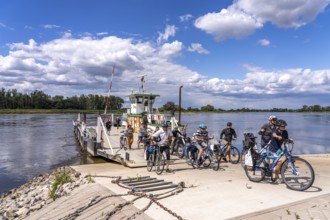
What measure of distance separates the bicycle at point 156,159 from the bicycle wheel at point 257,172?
2.84m

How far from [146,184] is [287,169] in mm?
3625

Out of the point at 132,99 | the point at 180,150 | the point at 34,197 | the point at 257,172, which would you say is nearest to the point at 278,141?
the point at 257,172

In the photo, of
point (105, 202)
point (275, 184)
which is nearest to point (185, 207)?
point (105, 202)

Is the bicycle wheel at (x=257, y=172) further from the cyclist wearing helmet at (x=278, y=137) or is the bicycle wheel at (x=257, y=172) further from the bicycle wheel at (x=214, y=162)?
the bicycle wheel at (x=214, y=162)

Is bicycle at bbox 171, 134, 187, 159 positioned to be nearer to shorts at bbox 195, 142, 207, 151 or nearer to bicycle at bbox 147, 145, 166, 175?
shorts at bbox 195, 142, 207, 151

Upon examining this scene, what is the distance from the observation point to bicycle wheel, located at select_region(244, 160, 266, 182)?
8.41 metres

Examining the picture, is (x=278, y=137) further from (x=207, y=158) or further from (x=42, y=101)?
(x=42, y=101)

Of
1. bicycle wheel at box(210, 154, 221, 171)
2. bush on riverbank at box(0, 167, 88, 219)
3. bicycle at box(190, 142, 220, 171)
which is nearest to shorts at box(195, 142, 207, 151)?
bicycle at box(190, 142, 220, 171)

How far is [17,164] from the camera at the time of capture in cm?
1852

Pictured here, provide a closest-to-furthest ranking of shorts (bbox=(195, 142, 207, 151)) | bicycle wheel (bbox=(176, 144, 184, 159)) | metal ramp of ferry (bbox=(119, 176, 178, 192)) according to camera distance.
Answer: metal ramp of ferry (bbox=(119, 176, 178, 192)) → shorts (bbox=(195, 142, 207, 151)) → bicycle wheel (bbox=(176, 144, 184, 159))

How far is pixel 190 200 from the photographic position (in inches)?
268

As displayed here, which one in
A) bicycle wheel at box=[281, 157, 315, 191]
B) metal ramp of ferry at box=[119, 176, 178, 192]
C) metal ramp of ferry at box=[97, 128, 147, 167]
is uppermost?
bicycle wheel at box=[281, 157, 315, 191]

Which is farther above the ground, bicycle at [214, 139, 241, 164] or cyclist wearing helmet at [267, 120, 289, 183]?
cyclist wearing helmet at [267, 120, 289, 183]

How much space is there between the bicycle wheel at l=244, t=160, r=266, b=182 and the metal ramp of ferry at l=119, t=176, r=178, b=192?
216cm
